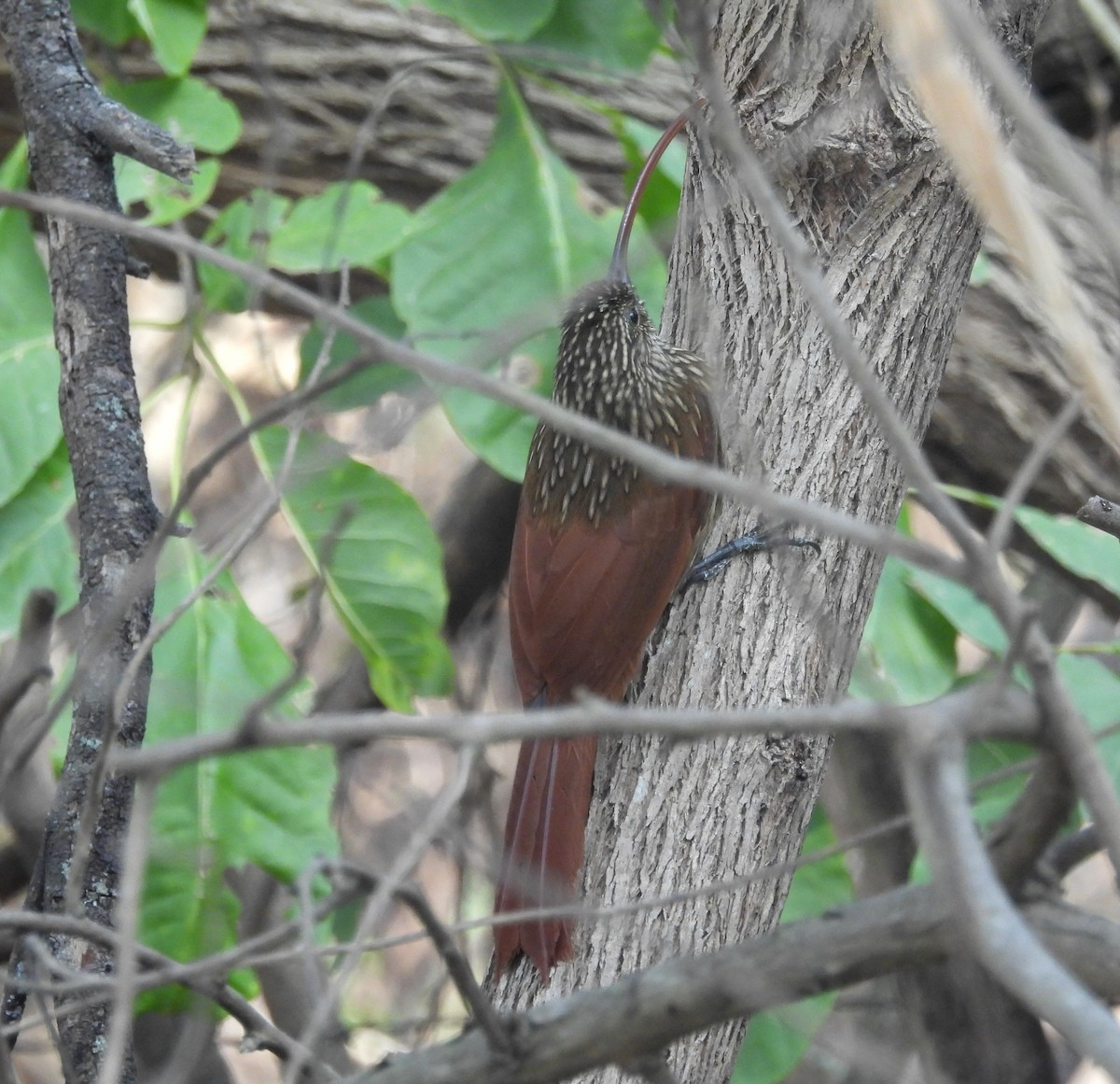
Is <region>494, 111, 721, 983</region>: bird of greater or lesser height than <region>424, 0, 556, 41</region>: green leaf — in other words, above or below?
below

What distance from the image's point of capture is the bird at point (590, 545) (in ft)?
5.67

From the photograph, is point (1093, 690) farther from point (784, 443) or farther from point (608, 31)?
point (608, 31)

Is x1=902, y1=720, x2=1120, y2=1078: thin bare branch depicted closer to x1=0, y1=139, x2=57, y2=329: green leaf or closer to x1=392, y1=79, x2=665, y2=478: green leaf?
x1=392, y1=79, x2=665, y2=478: green leaf

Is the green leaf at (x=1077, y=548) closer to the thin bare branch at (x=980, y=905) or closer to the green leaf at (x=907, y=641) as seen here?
the green leaf at (x=907, y=641)

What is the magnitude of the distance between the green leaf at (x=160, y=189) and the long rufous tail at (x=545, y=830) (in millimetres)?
1174

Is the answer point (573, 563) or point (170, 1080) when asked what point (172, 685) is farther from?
point (170, 1080)

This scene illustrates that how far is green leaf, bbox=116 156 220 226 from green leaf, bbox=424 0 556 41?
1.74 ft

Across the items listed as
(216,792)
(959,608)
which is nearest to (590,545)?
(216,792)

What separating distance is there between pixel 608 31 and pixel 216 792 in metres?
1.63

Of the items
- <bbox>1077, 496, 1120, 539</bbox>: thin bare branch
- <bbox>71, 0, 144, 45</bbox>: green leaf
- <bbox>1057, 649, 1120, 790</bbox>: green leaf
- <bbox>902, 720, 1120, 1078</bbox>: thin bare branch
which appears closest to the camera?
<bbox>902, 720, 1120, 1078</bbox>: thin bare branch

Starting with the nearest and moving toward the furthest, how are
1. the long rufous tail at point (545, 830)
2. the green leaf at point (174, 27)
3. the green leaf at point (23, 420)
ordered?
the long rufous tail at point (545, 830) < the green leaf at point (23, 420) < the green leaf at point (174, 27)

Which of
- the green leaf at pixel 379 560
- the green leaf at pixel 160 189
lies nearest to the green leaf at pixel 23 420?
the green leaf at pixel 160 189

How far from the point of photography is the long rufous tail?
165 cm

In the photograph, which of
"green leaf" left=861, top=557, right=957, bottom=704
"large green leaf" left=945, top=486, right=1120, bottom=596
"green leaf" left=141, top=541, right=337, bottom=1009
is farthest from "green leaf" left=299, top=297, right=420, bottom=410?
"large green leaf" left=945, top=486, right=1120, bottom=596
